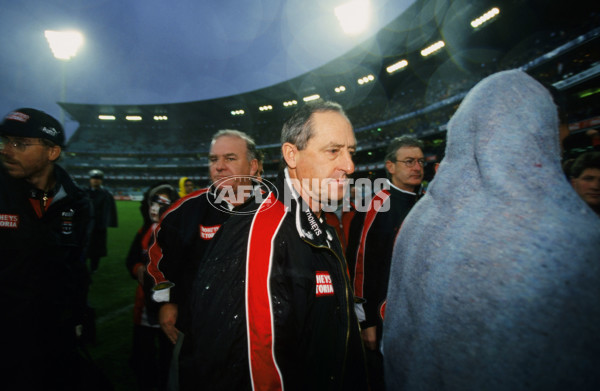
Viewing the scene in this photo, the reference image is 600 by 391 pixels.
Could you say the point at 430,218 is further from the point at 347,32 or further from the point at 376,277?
the point at 347,32

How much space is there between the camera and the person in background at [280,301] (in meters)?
0.87

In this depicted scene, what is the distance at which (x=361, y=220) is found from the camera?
10.9 ft

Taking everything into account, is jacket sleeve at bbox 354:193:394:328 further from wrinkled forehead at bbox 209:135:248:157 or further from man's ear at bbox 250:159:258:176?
wrinkled forehead at bbox 209:135:248:157

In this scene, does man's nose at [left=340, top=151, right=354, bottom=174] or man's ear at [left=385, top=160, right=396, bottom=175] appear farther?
man's ear at [left=385, top=160, right=396, bottom=175]

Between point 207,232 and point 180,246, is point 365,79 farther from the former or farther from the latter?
point 180,246

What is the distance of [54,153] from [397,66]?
29.5 m

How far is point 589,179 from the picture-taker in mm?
2545

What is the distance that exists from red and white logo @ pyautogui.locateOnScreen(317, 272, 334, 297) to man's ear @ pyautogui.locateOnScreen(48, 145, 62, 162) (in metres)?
2.56

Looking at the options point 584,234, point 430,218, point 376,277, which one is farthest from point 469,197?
point 376,277

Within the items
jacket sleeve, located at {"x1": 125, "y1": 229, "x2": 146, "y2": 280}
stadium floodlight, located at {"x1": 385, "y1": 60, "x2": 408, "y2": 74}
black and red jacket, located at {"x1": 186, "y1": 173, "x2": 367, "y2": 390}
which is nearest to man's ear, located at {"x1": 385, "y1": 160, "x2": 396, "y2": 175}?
black and red jacket, located at {"x1": 186, "y1": 173, "x2": 367, "y2": 390}

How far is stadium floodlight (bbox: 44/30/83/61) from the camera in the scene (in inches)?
552

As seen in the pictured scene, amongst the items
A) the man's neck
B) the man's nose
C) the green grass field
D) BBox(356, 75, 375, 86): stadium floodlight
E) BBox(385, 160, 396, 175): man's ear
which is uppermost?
BBox(356, 75, 375, 86): stadium floodlight

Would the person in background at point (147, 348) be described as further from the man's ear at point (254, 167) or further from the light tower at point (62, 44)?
the light tower at point (62, 44)

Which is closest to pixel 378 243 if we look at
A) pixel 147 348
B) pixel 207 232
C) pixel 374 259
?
pixel 374 259
